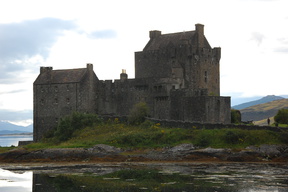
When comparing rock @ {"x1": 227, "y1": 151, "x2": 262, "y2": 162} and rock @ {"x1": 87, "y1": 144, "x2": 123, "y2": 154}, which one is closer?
rock @ {"x1": 227, "y1": 151, "x2": 262, "y2": 162}

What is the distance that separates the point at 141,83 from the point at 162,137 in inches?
571

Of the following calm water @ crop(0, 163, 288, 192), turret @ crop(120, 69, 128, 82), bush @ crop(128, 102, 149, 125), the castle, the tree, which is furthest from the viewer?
turret @ crop(120, 69, 128, 82)

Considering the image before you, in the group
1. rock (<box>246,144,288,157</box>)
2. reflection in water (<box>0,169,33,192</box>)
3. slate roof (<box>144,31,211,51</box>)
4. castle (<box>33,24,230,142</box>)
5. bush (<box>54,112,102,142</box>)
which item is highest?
slate roof (<box>144,31,211,51</box>)

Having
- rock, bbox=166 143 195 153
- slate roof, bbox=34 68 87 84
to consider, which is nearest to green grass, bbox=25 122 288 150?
rock, bbox=166 143 195 153

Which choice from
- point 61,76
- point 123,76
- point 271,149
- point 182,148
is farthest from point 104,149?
point 61,76

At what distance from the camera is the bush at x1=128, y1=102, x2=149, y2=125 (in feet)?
219

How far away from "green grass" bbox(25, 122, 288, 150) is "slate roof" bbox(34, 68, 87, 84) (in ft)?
34.4

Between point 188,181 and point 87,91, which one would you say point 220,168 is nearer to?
point 188,181

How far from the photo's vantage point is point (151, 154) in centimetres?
5494

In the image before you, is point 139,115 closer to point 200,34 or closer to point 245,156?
point 200,34

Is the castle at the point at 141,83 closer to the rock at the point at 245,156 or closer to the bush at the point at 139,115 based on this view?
the bush at the point at 139,115

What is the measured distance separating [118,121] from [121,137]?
9891 millimetres

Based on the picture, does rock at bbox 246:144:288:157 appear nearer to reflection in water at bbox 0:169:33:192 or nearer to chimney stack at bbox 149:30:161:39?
reflection in water at bbox 0:169:33:192

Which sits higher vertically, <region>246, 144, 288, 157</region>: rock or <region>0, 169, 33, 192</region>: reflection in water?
<region>246, 144, 288, 157</region>: rock
